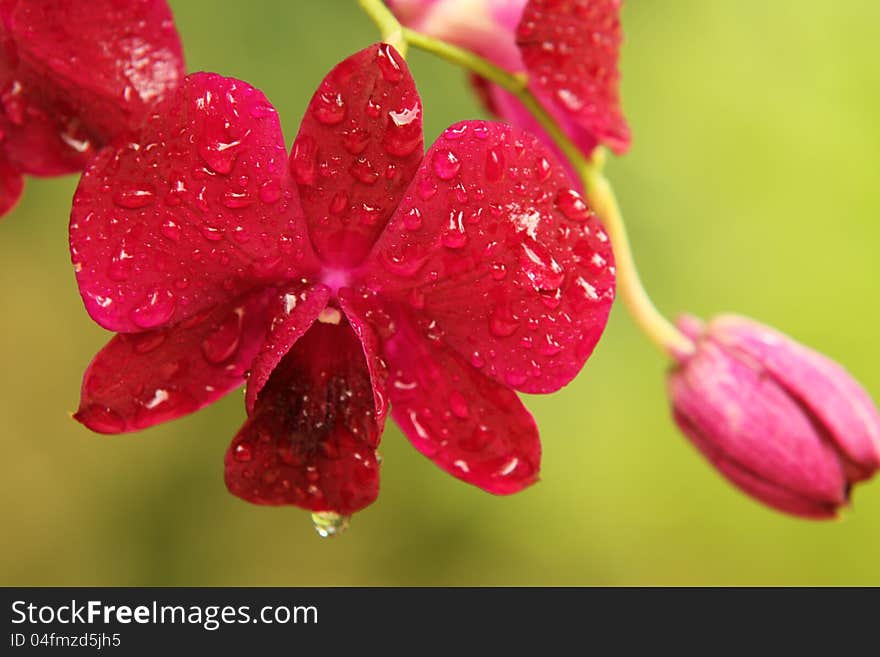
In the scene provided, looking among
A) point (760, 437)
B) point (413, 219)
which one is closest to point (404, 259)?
point (413, 219)

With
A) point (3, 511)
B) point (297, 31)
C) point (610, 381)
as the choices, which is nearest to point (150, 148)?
point (297, 31)

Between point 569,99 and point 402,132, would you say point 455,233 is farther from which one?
point 569,99

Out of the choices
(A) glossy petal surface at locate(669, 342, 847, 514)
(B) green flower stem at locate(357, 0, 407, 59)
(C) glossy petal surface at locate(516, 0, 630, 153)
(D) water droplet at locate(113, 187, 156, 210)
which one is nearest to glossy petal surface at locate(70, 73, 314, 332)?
(D) water droplet at locate(113, 187, 156, 210)

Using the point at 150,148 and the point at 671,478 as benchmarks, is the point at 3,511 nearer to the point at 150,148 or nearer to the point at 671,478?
the point at 671,478

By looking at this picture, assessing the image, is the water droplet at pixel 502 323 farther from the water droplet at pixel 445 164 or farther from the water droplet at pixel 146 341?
the water droplet at pixel 146 341

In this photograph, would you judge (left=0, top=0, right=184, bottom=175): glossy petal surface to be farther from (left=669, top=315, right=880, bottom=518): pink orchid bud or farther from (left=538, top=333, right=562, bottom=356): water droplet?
(left=669, top=315, right=880, bottom=518): pink orchid bud

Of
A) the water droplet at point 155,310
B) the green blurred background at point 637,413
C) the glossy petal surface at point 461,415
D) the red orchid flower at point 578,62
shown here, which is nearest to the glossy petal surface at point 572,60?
the red orchid flower at point 578,62

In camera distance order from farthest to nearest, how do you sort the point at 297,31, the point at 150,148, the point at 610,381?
the point at 610,381 < the point at 297,31 < the point at 150,148
